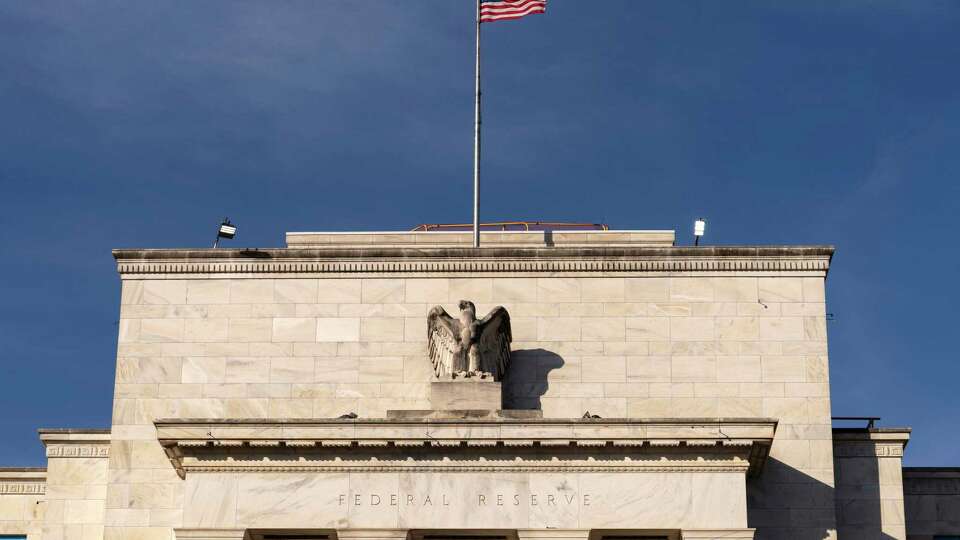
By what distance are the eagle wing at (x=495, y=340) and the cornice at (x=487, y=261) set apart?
8.01 feet

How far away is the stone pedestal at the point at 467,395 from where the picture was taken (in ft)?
182

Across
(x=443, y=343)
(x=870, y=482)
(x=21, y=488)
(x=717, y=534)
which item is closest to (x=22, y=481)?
(x=21, y=488)

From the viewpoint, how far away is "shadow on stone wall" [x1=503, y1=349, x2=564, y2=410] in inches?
2235

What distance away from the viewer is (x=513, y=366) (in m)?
57.3

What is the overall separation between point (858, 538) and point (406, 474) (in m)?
12.4

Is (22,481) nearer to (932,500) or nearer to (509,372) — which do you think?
(509,372)

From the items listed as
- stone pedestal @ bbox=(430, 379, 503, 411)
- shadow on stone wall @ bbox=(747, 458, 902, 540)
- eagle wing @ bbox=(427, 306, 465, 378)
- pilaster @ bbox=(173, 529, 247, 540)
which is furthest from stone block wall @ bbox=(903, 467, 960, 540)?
pilaster @ bbox=(173, 529, 247, 540)

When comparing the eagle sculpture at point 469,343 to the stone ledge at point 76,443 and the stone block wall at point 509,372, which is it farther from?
the stone ledge at point 76,443

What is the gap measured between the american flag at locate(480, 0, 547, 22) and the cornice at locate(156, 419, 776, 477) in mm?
16175

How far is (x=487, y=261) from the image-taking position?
58.7 metres

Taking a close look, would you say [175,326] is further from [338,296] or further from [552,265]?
[552,265]

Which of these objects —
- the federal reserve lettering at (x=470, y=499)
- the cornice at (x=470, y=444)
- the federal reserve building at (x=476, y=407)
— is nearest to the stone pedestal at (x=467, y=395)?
the federal reserve building at (x=476, y=407)

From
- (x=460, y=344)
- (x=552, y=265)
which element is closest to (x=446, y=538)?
(x=460, y=344)

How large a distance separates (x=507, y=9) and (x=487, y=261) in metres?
9.64
